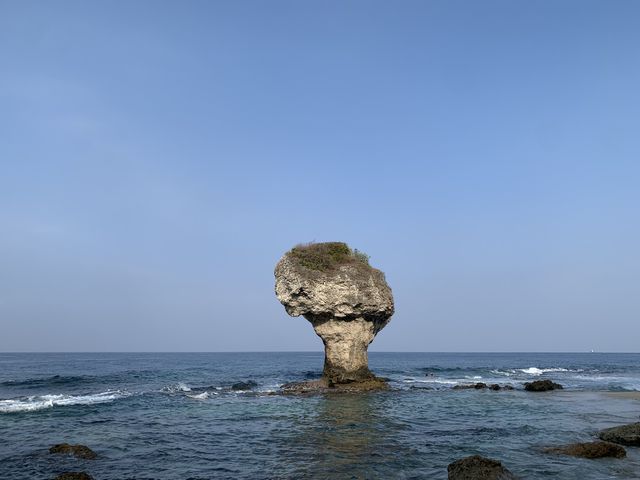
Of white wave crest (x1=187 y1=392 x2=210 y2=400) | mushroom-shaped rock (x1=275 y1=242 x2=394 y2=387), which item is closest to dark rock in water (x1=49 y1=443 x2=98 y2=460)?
white wave crest (x1=187 y1=392 x2=210 y2=400)

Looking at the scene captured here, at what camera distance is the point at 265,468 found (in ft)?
49.5

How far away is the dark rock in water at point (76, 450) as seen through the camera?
16.7 meters

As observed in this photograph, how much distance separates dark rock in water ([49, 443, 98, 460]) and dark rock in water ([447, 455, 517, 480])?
12298mm

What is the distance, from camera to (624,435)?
1819 centimetres

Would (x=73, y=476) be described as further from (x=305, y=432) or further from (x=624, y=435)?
(x=624, y=435)

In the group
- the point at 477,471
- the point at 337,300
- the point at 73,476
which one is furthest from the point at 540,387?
the point at 73,476

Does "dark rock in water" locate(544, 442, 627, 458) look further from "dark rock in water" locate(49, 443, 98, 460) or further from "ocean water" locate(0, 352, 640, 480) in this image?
"dark rock in water" locate(49, 443, 98, 460)

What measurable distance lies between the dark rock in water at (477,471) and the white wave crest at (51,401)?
2484 centimetres

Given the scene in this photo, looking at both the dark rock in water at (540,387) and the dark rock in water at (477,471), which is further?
the dark rock in water at (540,387)

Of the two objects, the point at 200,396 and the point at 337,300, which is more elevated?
the point at 337,300

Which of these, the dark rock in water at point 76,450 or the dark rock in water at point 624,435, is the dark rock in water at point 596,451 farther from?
the dark rock in water at point 76,450

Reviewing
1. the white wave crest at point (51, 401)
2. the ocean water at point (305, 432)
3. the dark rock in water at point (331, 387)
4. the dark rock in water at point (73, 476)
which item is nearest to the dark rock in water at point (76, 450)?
the ocean water at point (305, 432)

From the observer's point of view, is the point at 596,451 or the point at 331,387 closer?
the point at 596,451

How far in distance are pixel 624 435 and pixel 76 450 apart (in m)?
20.5
